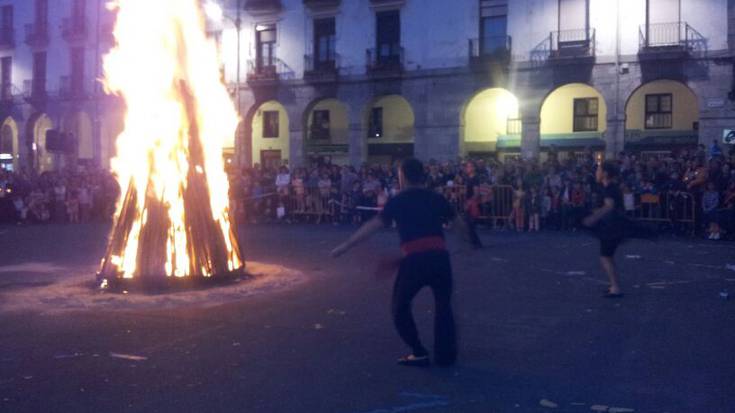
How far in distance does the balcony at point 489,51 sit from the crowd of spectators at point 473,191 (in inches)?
291

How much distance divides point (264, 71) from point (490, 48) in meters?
10.3

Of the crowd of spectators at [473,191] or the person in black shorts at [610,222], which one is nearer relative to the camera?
the person in black shorts at [610,222]

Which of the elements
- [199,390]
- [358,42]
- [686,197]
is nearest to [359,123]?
[358,42]

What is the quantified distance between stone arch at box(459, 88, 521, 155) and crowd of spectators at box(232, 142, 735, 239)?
34.3ft

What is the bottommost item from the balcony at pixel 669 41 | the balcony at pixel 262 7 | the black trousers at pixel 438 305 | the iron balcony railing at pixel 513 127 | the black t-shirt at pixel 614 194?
the black trousers at pixel 438 305

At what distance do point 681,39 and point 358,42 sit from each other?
41.7 ft

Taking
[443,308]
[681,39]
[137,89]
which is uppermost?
[681,39]

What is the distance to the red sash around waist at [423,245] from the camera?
6734 millimetres

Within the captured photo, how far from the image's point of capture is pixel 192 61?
11469mm

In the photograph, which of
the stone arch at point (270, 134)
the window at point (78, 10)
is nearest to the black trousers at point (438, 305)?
the stone arch at point (270, 134)

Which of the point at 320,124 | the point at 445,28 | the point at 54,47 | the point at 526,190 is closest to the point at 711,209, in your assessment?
the point at 526,190

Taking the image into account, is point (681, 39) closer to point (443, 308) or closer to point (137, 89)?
point (137, 89)

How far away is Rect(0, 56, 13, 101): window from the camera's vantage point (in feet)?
141

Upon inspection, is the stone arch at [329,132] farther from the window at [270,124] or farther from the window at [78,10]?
the window at [78,10]
